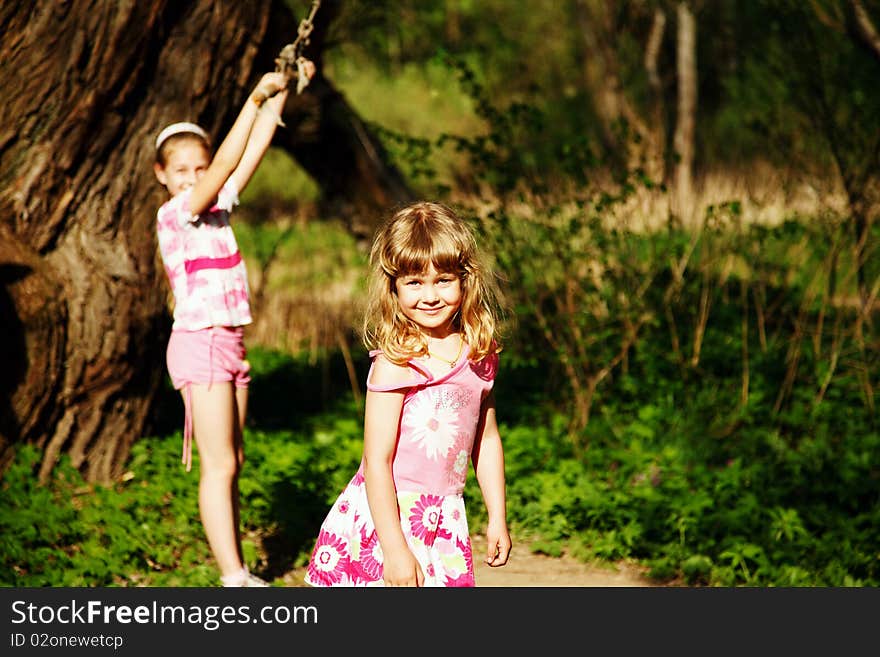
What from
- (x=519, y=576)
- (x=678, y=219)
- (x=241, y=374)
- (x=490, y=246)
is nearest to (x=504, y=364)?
(x=490, y=246)

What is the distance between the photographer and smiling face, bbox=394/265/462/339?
315 cm

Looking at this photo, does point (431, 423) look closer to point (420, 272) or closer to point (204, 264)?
point (420, 272)

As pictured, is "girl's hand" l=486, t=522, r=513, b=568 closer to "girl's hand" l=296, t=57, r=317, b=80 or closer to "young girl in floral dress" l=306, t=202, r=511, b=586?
"young girl in floral dress" l=306, t=202, r=511, b=586

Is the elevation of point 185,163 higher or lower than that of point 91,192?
lower

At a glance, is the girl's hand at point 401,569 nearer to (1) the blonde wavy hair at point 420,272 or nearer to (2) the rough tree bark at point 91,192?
(1) the blonde wavy hair at point 420,272

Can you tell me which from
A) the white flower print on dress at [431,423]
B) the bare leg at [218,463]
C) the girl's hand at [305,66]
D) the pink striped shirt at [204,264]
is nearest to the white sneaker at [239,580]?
the bare leg at [218,463]

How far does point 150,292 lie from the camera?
5.91 meters

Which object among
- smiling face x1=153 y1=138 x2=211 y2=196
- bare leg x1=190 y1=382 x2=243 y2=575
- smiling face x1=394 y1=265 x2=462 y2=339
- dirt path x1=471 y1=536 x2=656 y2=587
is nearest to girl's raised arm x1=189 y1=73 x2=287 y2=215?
smiling face x1=153 y1=138 x2=211 y2=196

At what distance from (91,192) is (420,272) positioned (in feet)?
10.4

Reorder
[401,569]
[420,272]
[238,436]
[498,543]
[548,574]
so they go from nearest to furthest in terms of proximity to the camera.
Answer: [401,569] → [420,272] → [498,543] → [238,436] → [548,574]

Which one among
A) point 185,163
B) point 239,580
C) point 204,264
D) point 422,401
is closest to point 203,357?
point 204,264

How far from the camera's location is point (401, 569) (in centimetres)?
303

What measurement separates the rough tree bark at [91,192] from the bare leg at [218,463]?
63.0 inches

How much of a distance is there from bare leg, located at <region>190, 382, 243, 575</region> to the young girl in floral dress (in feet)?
4.02
